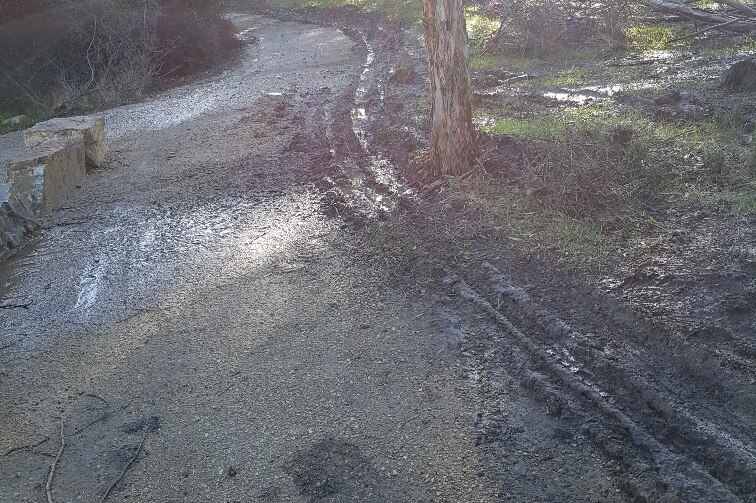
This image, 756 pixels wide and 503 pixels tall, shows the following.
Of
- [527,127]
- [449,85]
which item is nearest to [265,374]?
[449,85]

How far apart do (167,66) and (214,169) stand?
883 centimetres

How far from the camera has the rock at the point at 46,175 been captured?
8508mm

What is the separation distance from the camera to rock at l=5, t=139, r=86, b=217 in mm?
8508

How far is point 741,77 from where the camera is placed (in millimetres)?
8781

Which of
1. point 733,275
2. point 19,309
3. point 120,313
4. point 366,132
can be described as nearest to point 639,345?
point 733,275

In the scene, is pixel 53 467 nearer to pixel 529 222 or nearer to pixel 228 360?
pixel 228 360

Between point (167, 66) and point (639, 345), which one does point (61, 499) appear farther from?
point (167, 66)

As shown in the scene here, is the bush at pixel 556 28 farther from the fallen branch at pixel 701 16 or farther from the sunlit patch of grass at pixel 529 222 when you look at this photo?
the sunlit patch of grass at pixel 529 222

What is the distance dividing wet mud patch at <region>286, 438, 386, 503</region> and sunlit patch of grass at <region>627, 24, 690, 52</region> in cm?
1023

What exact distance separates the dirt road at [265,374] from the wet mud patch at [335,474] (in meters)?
0.01

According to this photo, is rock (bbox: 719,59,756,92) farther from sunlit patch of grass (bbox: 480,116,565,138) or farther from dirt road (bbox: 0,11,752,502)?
dirt road (bbox: 0,11,752,502)

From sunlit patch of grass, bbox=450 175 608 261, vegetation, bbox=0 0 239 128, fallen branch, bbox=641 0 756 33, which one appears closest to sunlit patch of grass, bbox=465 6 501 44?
fallen branch, bbox=641 0 756 33

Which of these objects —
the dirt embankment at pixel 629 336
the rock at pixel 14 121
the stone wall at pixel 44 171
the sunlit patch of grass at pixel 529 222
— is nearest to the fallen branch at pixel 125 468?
the dirt embankment at pixel 629 336

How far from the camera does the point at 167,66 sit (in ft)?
55.8
